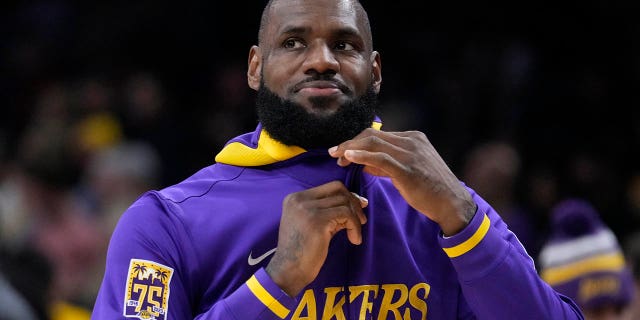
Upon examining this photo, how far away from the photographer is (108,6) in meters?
10.4

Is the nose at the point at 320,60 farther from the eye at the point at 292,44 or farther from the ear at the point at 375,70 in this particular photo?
the ear at the point at 375,70

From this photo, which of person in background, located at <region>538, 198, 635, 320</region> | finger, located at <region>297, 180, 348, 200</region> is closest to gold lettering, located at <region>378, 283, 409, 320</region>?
finger, located at <region>297, 180, 348, 200</region>

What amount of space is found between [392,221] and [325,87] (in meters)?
0.39

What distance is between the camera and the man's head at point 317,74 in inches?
110

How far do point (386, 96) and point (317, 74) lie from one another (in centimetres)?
639

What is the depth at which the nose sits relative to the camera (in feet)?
9.08

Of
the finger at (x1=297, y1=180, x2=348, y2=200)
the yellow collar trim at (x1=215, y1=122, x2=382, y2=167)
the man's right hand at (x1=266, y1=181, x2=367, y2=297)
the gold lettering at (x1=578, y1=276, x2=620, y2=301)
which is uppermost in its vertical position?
the yellow collar trim at (x1=215, y1=122, x2=382, y2=167)

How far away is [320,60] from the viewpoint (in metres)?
2.77

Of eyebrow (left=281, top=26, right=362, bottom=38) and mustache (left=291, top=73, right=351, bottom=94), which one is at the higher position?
eyebrow (left=281, top=26, right=362, bottom=38)

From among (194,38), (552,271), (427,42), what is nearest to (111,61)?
(194,38)

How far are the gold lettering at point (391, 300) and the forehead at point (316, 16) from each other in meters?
0.69

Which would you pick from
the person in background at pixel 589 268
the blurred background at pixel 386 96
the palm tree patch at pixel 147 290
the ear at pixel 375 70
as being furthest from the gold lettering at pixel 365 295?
the blurred background at pixel 386 96

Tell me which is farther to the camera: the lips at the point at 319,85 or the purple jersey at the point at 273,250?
the lips at the point at 319,85

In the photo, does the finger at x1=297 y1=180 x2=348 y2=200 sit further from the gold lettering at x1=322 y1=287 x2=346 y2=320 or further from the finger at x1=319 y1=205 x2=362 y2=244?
the gold lettering at x1=322 y1=287 x2=346 y2=320
